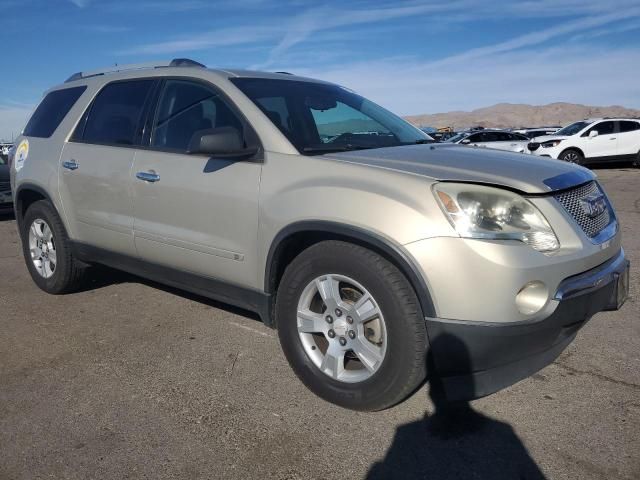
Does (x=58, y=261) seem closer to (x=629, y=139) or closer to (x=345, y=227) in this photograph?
(x=345, y=227)

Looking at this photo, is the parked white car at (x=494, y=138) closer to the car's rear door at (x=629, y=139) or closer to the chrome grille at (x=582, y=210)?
the car's rear door at (x=629, y=139)

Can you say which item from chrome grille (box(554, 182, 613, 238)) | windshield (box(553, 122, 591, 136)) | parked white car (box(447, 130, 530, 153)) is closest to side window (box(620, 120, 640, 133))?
windshield (box(553, 122, 591, 136))

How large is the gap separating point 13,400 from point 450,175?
263cm

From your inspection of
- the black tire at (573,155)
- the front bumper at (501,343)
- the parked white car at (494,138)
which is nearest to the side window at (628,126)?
the black tire at (573,155)

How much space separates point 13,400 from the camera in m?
3.08

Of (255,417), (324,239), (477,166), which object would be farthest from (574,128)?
(255,417)

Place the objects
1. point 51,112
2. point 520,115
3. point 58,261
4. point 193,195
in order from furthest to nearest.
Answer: point 520,115 → point 51,112 → point 58,261 → point 193,195

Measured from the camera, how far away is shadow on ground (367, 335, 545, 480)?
2.37 meters

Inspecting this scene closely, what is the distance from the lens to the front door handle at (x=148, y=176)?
366cm

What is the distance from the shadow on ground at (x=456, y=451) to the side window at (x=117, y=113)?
8.95 ft

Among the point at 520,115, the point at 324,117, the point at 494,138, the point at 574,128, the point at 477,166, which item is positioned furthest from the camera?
the point at 520,115

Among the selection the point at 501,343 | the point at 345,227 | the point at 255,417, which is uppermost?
the point at 345,227

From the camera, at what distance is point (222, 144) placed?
3.06 meters

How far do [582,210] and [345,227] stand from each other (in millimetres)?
1209
